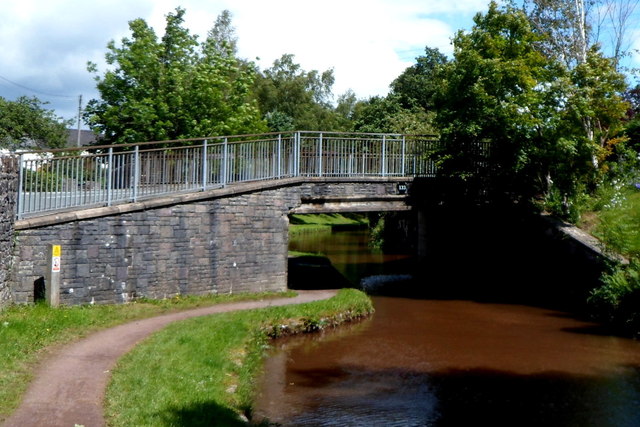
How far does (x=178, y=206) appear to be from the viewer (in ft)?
52.5

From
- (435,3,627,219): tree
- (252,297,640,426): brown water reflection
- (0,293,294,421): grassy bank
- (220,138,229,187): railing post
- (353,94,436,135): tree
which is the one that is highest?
(353,94,436,135): tree

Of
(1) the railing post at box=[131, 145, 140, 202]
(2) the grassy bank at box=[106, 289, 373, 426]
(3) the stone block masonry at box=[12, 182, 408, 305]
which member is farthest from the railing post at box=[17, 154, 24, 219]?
(2) the grassy bank at box=[106, 289, 373, 426]

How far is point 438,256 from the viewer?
23.5m

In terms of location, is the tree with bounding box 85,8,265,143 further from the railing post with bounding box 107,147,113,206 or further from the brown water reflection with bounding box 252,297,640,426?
the brown water reflection with bounding box 252,297,640,426

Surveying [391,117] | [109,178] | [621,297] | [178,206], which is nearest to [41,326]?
[109,178]

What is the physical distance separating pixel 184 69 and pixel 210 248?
34.0 ft

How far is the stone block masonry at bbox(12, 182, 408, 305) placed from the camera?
549 inches

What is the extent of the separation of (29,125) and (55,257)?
34629mm

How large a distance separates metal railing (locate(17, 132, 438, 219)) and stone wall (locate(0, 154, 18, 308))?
481mm

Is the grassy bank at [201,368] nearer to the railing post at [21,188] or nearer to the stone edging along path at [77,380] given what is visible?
the stone edging along path at [77,380]

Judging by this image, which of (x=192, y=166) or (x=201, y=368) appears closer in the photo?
(x=201, y=368)

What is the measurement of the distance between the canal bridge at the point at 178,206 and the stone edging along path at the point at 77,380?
2310 mm

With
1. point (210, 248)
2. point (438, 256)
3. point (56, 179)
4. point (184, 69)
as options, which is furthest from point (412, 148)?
point (56, 179)

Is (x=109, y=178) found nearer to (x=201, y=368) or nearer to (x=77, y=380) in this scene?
(x=201, y=368)
